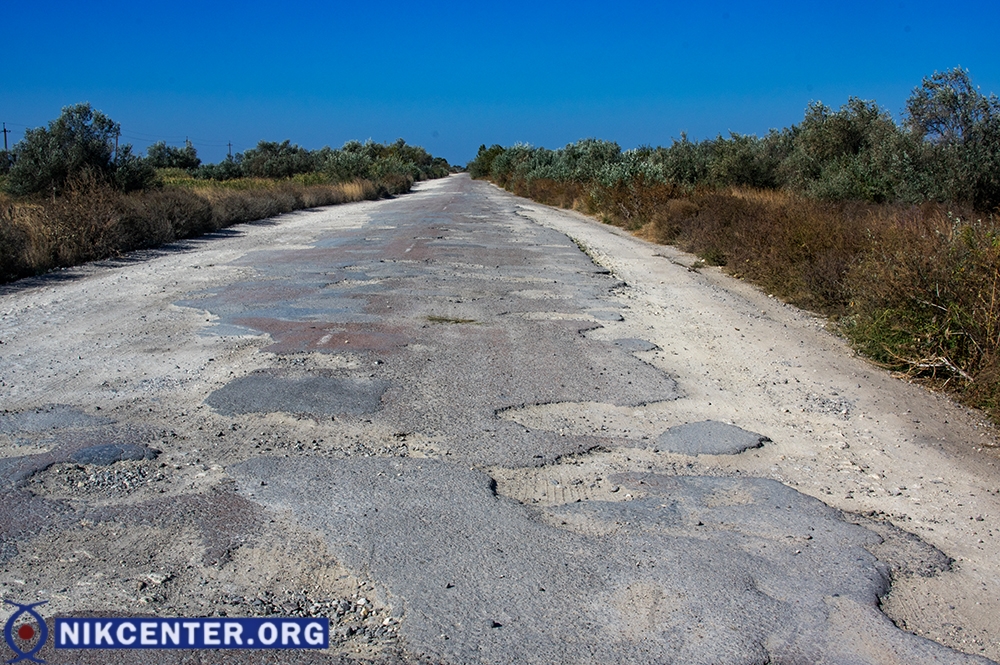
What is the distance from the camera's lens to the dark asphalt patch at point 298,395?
580cm

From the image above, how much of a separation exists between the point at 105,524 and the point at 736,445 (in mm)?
3728

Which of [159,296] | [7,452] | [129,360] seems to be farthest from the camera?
[159,296]

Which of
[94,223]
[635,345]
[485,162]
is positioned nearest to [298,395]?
[635,345]

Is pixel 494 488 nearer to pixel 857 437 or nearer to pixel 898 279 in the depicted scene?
pixel 857 437

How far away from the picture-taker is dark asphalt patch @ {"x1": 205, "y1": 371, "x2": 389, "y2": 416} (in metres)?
5.80

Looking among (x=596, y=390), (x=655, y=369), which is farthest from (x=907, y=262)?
(x=596, y=390)

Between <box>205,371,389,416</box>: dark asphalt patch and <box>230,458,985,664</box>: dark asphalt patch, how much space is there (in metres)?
1.02

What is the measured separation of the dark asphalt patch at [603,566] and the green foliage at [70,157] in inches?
663

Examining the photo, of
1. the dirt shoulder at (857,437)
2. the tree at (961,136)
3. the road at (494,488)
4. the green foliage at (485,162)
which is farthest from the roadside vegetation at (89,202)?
the green foliage at (485,162)

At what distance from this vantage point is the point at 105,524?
394 centimetres

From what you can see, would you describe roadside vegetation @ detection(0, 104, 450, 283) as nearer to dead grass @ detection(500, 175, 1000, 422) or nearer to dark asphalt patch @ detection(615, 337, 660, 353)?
dark asphalt patch @ detection(615, 337, 660, 353)

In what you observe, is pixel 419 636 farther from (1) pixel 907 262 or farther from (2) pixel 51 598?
(1) pixel 907 262

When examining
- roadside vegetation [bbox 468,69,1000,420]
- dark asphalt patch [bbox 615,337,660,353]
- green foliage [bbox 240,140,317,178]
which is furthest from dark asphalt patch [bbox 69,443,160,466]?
green foliage [bbox 240,140,317,178]

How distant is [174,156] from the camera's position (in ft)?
205
